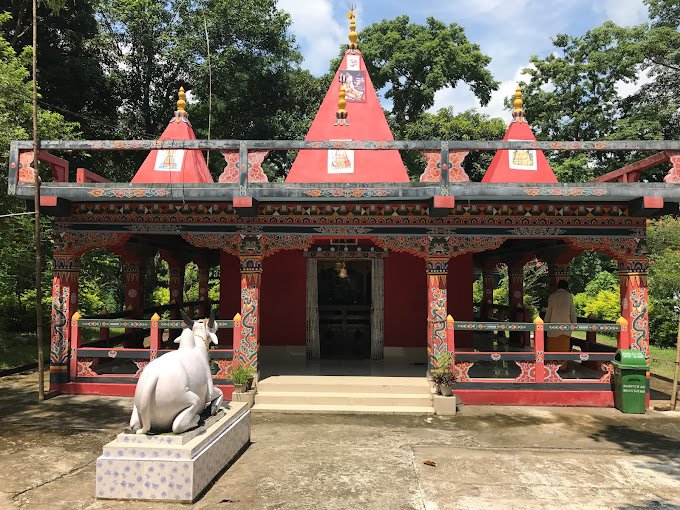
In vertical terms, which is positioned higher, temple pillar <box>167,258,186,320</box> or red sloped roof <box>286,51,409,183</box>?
red sloped roof <box>286,51,409,183</box>

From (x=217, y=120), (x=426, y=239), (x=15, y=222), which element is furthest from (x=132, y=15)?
(x=426, y=239)

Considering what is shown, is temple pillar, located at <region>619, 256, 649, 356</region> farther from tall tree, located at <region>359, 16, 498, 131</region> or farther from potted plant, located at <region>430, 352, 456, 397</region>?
tall tree, located at <region>359, 16, 498, 131</region>

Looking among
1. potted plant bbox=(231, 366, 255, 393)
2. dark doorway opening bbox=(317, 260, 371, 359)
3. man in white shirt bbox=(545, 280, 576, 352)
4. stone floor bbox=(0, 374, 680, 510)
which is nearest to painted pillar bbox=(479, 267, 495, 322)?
man in white shirt bbox=(545, 280, 576, 352)

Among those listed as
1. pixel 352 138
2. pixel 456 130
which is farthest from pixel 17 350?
pixel 456 130

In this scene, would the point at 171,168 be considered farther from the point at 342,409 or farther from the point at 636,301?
the point at 636,301

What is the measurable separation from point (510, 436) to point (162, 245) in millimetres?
9608

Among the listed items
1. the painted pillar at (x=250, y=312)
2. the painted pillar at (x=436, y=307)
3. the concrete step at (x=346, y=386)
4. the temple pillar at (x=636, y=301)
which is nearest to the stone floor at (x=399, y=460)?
the concrete step at (x=346, y=386)

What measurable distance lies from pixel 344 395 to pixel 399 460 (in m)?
2.93

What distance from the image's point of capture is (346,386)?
29.9ft

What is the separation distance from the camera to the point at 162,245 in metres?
12.8

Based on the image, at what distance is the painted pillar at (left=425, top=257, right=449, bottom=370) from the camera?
899cm

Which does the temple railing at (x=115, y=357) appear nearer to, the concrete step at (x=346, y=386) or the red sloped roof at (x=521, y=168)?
the concrete step at (x=346, y=386)

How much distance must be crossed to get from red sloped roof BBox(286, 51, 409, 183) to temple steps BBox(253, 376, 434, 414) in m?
4.27

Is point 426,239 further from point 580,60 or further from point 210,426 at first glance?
point 580,60
